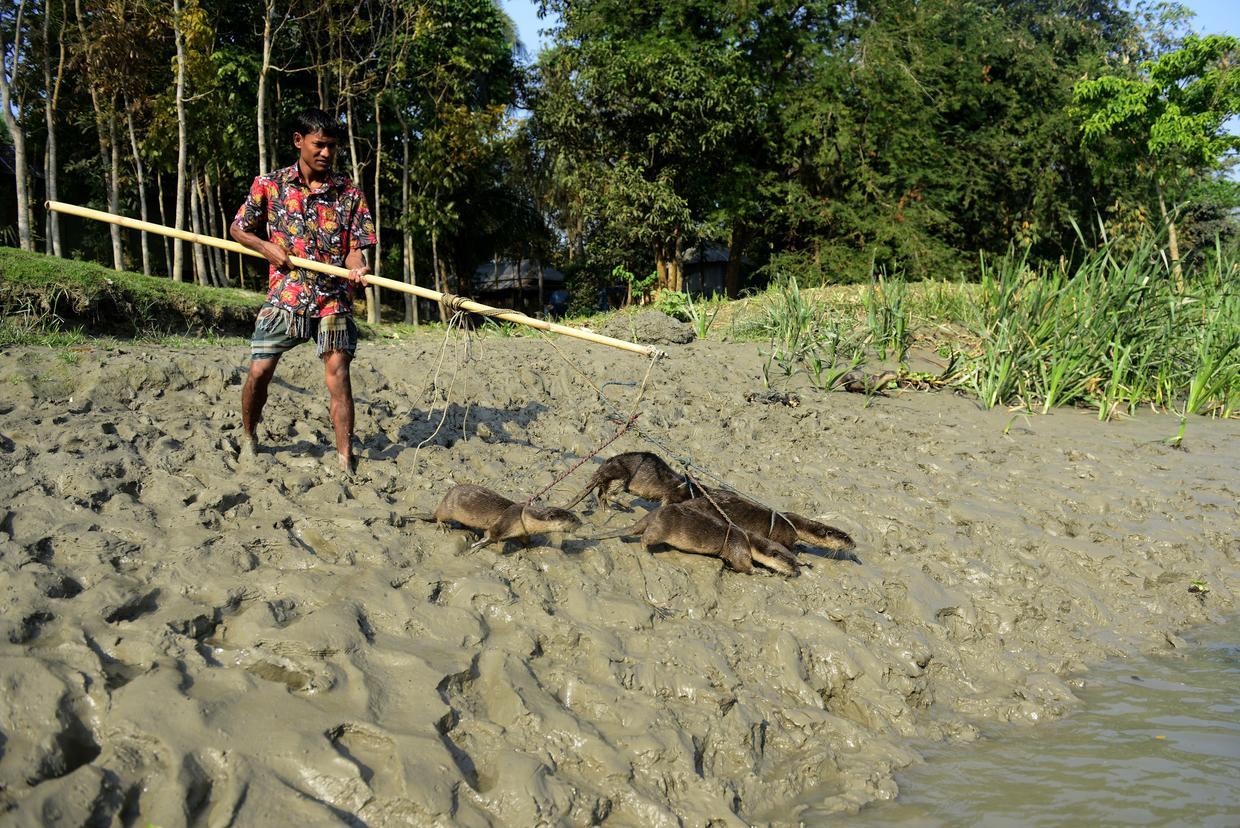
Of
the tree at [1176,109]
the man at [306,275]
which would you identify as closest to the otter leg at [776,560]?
the man at [306,275]

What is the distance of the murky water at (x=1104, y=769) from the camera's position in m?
2.90

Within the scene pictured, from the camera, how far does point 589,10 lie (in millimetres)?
24312

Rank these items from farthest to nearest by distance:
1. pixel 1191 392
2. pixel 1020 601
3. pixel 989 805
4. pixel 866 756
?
pixel 1191 392 < pixel 1020 601 < pixel 866 756 < pixel 989 805

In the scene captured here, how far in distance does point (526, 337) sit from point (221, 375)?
Answer: 4450 millimetres

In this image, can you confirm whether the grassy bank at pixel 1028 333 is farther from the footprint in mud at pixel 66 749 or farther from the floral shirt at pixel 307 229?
the footprint in mud at pixel 66 749

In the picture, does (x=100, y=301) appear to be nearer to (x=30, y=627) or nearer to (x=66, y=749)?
(x=30, y=627)

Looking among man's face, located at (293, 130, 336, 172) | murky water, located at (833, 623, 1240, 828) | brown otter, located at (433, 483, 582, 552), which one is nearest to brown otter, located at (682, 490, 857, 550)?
brown otter, located at (433, 483, 582, 552)

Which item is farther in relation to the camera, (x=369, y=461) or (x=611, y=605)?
(x=369, y=461)

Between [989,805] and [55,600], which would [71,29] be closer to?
[55,600]

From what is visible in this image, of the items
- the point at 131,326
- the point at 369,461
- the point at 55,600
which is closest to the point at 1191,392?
the point at 369,461

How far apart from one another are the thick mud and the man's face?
4.78ft

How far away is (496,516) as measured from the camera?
12.9ft

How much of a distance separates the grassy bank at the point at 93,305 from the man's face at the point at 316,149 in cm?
250

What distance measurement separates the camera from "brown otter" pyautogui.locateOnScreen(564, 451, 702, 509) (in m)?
4.72
